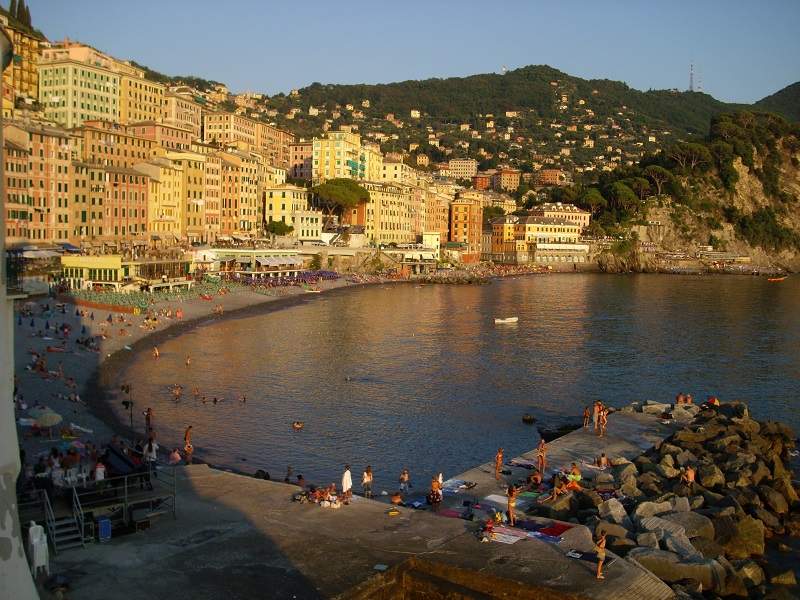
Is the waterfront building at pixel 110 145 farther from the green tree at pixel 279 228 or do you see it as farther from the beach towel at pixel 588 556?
the beach towel at pixel 588 556

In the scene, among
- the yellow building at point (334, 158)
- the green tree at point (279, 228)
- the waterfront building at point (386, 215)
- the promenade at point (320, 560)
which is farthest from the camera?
the yellow building at point (334, 158)

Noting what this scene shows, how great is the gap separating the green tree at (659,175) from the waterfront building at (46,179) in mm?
116432

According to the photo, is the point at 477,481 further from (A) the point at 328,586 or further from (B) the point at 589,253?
(B) the point at 589,253

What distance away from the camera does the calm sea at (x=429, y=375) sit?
26688mm

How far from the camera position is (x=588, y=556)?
547 inches

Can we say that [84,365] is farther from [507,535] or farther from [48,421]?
[507,535]

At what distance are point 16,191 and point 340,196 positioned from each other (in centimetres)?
5284

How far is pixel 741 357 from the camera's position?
4641 centimetres

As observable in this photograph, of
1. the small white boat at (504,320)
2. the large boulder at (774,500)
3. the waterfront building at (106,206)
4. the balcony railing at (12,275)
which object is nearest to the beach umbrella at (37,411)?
the balcony railing at (12,275)

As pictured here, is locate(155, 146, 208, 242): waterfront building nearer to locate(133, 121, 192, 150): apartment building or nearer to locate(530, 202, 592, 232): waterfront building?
locate(133, 121, 192, 150): apartment building

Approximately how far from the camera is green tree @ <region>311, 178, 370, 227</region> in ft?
349

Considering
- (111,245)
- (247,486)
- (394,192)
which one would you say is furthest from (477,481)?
(394,192)

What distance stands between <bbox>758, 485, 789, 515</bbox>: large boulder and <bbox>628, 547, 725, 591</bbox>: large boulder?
6108 mm

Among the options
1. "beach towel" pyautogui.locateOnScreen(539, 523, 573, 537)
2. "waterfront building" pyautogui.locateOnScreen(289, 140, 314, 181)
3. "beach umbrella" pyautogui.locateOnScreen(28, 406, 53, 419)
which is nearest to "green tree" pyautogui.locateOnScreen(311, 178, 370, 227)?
"waterfront building" pyautogui.locateOnScreen(289, 140, 314, 181)
